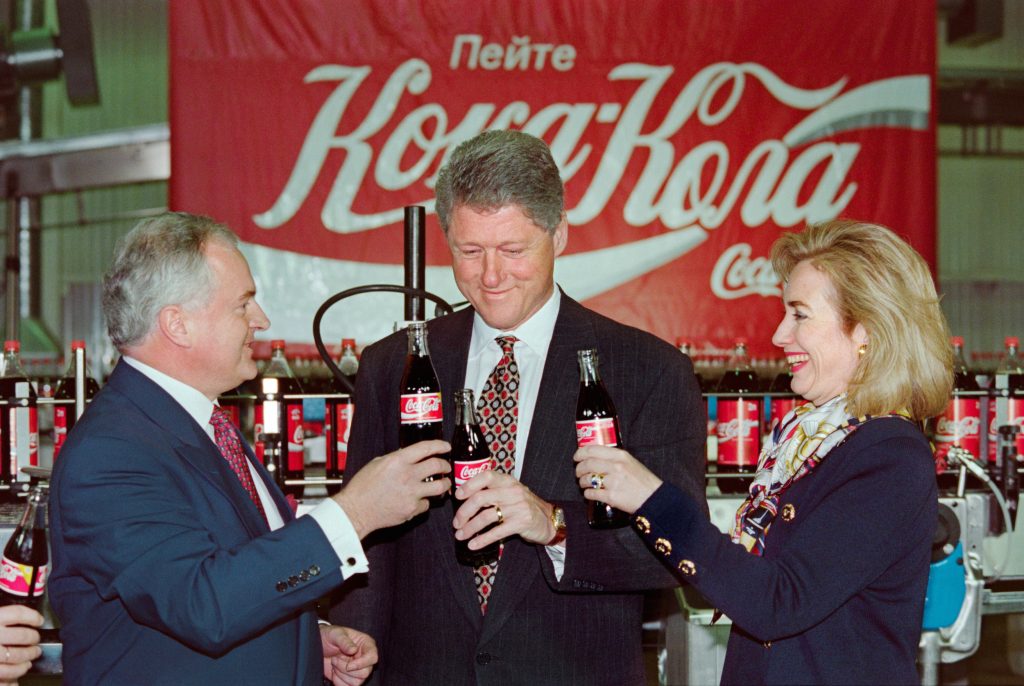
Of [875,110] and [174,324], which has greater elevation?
[875,110]

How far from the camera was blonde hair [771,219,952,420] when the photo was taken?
67.1 inches

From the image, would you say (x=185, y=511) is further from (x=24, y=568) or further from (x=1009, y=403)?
(x=1009, y=403)

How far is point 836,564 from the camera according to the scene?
1.56 meters

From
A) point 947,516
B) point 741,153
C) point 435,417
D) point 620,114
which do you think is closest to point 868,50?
point 741,153

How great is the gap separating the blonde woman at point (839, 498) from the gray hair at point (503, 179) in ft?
1.65

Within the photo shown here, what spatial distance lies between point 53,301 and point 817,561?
220 inches

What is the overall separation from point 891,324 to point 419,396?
842 mm

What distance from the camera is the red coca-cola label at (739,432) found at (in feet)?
11.4

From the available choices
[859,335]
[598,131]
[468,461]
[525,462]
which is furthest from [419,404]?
[598,131]

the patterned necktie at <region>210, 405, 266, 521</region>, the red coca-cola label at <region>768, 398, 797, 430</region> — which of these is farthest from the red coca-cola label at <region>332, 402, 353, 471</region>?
the red coca-cola label at <region>768, 398, 797, 430</region>

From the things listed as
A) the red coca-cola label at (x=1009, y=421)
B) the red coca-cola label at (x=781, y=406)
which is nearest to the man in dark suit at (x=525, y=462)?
the red coca-cola label at (x=781, y=406)

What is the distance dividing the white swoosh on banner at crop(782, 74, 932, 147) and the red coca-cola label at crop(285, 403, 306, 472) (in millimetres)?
2728

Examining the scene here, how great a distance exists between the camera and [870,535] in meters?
1.57

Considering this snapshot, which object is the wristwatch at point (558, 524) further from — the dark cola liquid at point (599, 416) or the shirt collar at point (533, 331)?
the shirt collar at point (533, 331)
